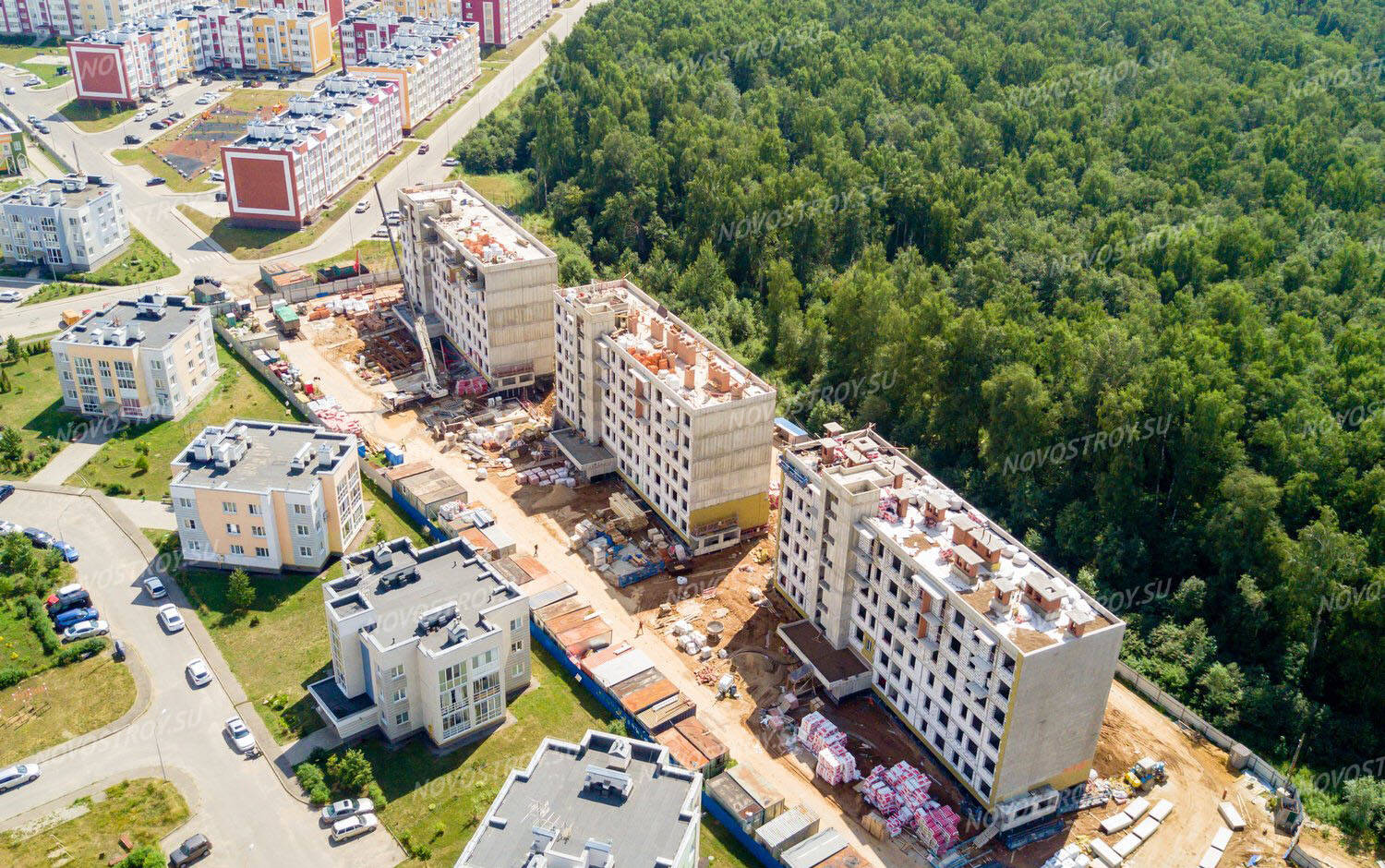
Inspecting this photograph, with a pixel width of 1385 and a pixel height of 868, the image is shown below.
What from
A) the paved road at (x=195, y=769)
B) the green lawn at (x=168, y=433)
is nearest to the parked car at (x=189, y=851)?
the paved road at (x=195, y=769)

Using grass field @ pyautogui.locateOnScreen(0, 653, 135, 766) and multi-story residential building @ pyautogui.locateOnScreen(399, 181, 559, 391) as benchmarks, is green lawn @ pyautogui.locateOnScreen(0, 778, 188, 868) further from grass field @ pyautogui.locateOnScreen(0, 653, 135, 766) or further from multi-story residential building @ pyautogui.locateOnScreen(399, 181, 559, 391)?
multi-story residential building @ pyautogui.locateOnScreen(399, 181, 559, 391)

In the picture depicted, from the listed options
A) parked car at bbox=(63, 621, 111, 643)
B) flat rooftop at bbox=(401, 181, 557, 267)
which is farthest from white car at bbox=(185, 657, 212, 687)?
flat rooftop at bbox=(401, 181, 557, 267)

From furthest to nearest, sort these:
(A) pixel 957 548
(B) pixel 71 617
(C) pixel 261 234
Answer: (C) pixel 261 234 < (B) pixel 71 617 < (A) pixel 957 548

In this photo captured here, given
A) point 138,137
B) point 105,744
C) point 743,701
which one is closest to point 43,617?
point 105,744

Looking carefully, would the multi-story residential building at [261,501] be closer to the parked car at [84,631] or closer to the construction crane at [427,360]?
the parked car at [84,631]

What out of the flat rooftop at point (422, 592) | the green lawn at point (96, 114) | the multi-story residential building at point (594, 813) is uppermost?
the multi-story residential building at point (594, 813)

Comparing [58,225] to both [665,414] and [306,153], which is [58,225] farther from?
[665,414]

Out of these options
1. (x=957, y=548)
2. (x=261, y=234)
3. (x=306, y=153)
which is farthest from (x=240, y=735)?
(x=306, y=153)
